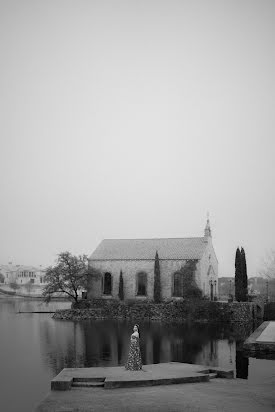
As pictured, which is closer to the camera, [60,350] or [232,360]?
[232,360]

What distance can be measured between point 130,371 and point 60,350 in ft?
Answer: 32.9

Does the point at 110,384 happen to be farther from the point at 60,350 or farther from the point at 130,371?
the point at 60,350

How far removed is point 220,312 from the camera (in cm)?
4778

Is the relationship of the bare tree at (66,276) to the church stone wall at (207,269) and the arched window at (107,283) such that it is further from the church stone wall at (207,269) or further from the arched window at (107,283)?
the church stone wall at (207,269)

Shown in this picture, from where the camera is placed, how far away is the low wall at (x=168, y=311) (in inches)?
1873

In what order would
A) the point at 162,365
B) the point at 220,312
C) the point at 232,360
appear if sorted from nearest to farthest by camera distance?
the point at 162,365 < the point at 232,360 < the point at 220,312

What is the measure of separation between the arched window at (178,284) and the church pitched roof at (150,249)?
228cm

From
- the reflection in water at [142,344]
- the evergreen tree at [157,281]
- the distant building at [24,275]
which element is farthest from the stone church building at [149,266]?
the distant building at [24,275]

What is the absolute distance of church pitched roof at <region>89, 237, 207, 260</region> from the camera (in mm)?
57153

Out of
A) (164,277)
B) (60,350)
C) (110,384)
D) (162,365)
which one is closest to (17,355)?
(60,350)

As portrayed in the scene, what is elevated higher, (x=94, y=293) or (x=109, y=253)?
(x=109, y=253)

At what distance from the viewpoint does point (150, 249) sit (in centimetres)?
5938

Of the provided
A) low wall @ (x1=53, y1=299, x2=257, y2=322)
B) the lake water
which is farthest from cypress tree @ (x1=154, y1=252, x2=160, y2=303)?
the lake water

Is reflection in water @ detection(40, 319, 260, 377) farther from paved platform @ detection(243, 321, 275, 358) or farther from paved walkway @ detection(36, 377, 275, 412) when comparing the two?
paved walkway @ detection(36, 377, 275, 412)
